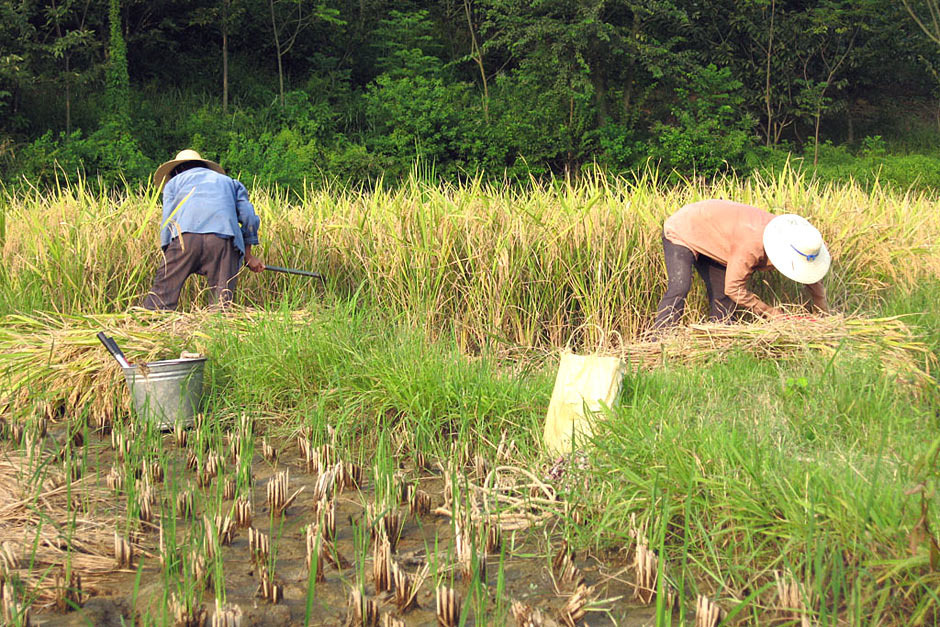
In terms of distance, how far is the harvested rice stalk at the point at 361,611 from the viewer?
2004 mm

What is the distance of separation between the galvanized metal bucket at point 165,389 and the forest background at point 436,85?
811cm

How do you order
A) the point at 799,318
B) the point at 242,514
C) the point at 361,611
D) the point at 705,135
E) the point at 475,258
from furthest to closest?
the point at 705,135 < the point at 475,258 < the point at 799,318 < the point at 242,514 < the point at 361,611

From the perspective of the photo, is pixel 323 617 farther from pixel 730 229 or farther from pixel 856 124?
pixel 856 124

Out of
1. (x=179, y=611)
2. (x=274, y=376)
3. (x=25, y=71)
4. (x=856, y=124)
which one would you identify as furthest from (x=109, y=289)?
(x=856, y=124)

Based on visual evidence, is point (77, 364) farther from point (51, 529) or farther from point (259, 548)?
point (259, 548)

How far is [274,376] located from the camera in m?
3.75

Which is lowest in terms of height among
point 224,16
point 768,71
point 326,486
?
point 326,486

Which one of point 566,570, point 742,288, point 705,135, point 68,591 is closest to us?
point 68,591

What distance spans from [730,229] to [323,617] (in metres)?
3.22

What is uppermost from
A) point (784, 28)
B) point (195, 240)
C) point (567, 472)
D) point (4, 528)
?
point (784, 28)

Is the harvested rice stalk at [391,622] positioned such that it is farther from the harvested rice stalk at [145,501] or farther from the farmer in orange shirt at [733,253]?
the farmer in orange shirt at [733,253]

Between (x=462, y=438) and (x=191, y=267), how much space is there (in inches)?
97.0

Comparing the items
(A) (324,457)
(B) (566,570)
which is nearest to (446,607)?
(B) (566,570)

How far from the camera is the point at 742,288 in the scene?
14.0 ft
